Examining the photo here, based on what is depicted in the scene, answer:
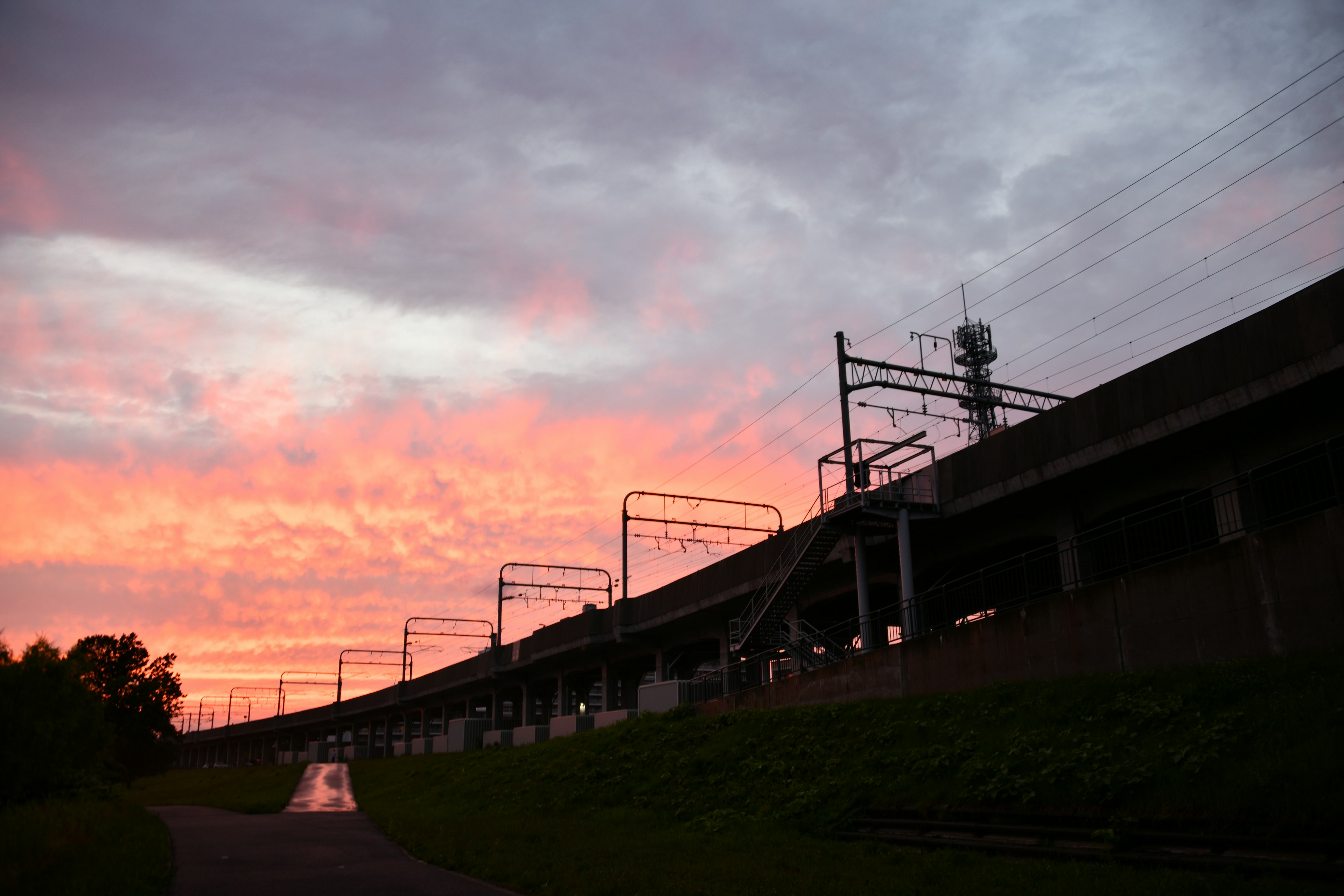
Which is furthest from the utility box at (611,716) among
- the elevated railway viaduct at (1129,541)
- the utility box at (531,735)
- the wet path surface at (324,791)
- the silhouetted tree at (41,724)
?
the silhouetted tree at (41,724)

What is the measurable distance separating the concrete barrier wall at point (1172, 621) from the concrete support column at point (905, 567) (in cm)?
330

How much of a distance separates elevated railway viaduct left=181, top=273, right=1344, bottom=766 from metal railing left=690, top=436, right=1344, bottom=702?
132 mm

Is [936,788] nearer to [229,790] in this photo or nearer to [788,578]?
[788,578]

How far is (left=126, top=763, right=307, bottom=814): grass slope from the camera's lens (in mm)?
35406

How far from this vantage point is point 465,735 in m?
56.4

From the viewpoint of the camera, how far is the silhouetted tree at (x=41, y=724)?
2066 cm

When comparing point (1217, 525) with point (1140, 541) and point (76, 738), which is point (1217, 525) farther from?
point (76, 738)

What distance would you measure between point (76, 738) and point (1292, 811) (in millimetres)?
26173

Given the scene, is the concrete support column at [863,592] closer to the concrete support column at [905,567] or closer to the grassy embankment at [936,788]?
the concrete support column at [905,567]

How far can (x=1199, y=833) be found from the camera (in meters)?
11.0

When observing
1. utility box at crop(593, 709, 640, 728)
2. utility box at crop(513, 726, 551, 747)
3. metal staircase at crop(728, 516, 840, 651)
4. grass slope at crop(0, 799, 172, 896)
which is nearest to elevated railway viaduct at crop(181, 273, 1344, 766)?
metal staircase at crop(728, 516, 840, 651)

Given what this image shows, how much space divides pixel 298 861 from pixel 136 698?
64.3 m

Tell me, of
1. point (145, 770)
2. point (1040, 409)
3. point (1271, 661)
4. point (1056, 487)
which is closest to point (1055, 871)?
point (1271, 661)

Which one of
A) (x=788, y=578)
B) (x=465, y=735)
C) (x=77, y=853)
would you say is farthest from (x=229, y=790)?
(x=77, y=853)
